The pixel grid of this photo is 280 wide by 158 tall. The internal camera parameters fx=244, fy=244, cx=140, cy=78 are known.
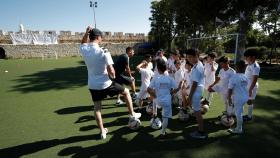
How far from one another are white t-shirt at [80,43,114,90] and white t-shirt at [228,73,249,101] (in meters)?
2.79

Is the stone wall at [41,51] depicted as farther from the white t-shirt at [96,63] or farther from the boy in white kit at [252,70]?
the white t-shirt at [96,63]

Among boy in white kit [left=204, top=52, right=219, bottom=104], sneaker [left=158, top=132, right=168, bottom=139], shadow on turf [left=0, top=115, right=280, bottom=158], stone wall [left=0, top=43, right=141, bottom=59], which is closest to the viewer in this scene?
shadow on turf [left=0, top=115, right=280, bottom=158]

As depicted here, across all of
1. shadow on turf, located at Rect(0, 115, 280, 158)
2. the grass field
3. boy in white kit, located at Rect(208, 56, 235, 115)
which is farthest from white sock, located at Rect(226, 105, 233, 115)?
shadow on turf, located at Rect(0, 115, 280, 158)

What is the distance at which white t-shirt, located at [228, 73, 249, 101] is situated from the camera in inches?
217

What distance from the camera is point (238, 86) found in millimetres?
5527

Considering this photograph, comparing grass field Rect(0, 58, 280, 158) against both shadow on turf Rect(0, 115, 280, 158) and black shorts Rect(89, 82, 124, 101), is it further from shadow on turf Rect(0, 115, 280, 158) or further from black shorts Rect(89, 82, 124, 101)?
black shorts Rect(89, 82, 124, 101)

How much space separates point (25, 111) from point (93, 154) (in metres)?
4.17

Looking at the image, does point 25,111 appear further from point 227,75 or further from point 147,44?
point 147,44

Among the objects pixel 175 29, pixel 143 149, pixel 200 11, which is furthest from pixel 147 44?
pixel 143 149

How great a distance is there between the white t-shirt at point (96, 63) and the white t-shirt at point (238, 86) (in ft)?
9.14

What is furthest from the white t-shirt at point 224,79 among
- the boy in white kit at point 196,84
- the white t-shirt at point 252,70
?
the boy in white kit at point 196,84

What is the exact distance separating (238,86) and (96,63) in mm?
3215

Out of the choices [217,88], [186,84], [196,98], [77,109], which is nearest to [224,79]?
[217,88]

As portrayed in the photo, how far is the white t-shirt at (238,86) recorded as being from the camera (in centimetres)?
550
